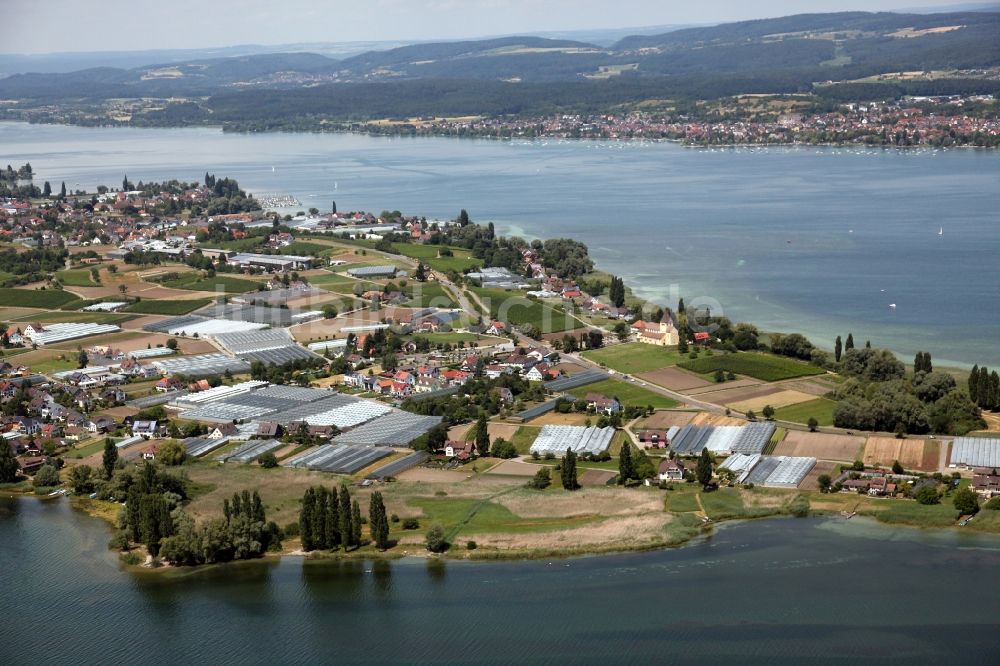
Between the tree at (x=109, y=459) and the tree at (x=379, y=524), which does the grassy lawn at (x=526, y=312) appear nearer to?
the tree at (x=109, y=459)

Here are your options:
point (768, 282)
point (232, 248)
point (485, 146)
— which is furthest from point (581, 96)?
point (768, 282)

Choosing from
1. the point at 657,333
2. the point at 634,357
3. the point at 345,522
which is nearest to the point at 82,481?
the point at 345,522

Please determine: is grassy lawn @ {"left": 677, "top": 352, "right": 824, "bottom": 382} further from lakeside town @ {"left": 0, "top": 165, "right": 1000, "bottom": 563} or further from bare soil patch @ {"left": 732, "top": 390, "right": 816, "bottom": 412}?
bare soil patch @ {"left": 732, "top": 390, "right": 816, "bottom": 412}

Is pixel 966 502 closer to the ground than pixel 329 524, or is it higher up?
higher up

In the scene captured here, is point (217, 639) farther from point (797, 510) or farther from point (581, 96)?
point (581, 96)

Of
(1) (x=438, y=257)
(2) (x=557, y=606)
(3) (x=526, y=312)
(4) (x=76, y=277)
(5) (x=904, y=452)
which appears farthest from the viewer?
(1) (x=438, y=257)

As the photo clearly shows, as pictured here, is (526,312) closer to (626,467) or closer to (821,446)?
(821,446)
